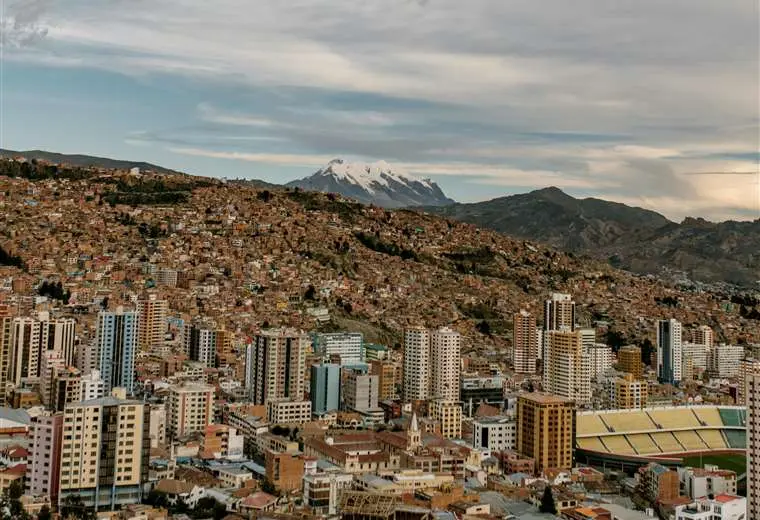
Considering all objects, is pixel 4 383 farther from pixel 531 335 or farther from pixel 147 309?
pixel 531 335

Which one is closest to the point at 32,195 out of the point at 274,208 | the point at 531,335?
the point at 274,208

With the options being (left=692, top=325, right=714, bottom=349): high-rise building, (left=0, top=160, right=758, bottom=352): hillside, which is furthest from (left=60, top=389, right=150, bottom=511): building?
(left=692, top=325, right=714, bottom=349): high-rise building

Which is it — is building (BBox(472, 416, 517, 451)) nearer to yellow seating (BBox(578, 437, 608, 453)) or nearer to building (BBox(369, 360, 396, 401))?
yellow seating (BBox(578, 437, 608, 453))

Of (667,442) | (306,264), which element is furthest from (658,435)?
(306,264)

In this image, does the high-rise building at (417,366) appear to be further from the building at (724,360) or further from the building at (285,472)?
the building at (724,360)

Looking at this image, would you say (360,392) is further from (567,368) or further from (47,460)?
(47,460)

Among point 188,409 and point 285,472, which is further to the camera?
point 188,409

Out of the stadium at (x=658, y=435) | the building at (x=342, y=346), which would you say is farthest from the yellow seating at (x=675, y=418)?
the building at (x=342, y=346)
